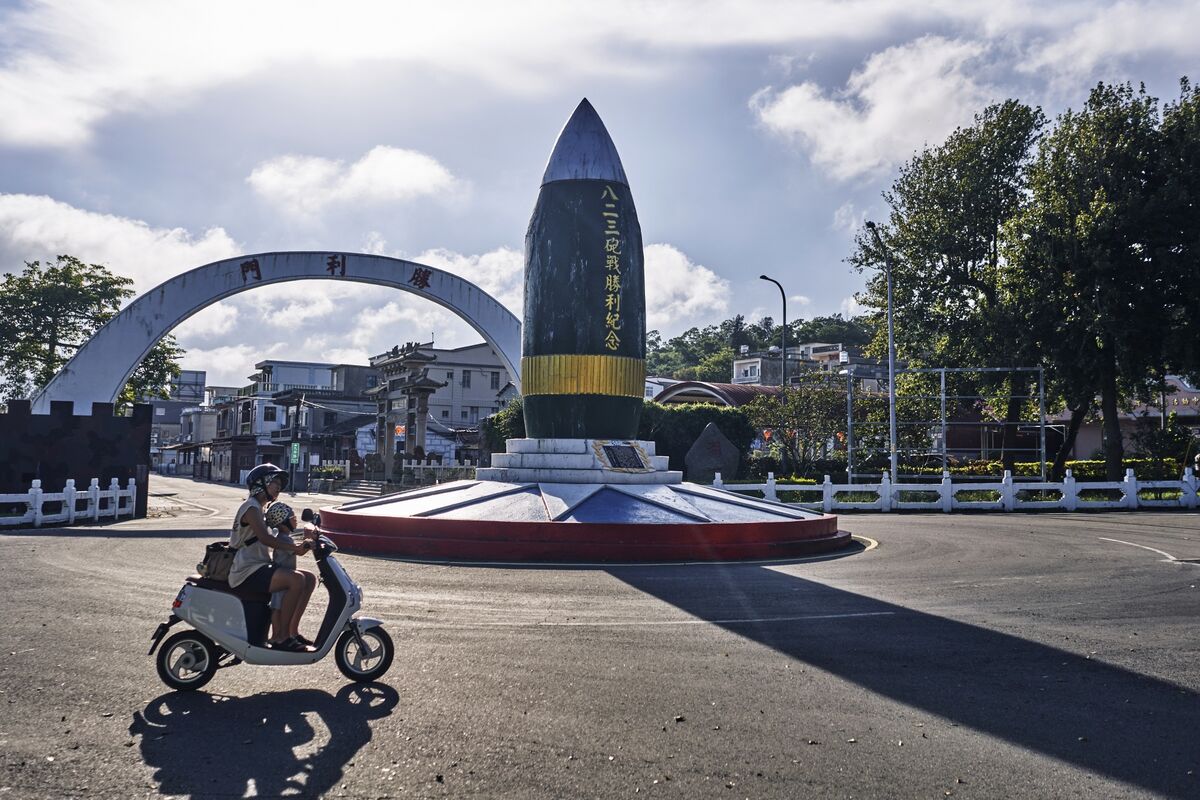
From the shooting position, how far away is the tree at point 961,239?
1515 inches

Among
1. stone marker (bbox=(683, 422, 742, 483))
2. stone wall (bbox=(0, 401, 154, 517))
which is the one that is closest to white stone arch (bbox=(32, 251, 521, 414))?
stone wall (bbox=(0, 401, 154, 517))

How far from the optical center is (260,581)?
23.1 ft

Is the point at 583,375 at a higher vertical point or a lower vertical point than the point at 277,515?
higher

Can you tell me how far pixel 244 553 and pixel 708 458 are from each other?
34.6 metres

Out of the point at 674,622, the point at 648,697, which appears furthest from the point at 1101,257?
the point at 648,697

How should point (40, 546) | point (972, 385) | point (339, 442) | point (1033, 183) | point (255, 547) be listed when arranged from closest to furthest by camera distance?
point (255, 547), point (40, 546), point (1033, 183), point (972, 385), point (339, 442)

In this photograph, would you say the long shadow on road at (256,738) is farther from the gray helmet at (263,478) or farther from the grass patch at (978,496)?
the grass patch at (978,496)

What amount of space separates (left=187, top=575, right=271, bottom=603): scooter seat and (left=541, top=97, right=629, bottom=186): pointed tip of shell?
49.5 feet

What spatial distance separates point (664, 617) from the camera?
10.0m

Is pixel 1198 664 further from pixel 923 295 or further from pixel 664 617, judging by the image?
pixel 923 295

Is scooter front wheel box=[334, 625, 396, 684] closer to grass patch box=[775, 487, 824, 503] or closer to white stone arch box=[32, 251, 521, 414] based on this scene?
white stone arch box=[32, 251, 521, 414]

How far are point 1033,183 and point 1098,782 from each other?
34.7 m

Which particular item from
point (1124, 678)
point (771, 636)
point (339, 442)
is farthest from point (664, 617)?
point (339, 442)

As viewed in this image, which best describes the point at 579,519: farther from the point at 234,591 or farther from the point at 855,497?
the point at 855,497
